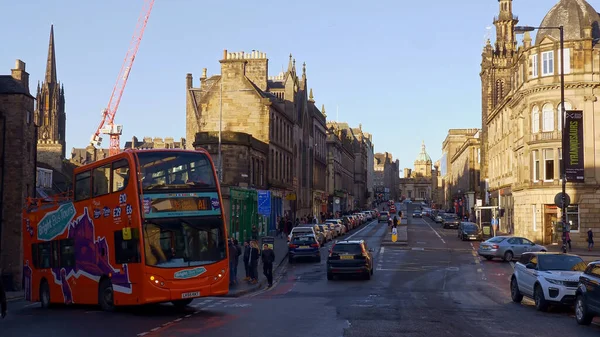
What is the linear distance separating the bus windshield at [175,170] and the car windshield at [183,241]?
870 millimetres

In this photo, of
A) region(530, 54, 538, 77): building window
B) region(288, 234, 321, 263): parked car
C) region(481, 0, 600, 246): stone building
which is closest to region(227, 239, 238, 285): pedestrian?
region(288, 234, 321, 263): parked car

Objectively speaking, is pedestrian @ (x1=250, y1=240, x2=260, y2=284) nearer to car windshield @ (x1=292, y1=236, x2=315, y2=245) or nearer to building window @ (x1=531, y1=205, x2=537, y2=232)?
car windshield @ (x1=292, y1=236, x2=315, y2=245)

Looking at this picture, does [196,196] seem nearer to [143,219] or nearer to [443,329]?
[143,219]

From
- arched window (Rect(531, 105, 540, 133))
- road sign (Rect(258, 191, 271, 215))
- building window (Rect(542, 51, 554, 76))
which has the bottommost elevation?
road sign (Rect(258, 191, 271, 215))

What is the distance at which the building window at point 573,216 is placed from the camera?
165 feet

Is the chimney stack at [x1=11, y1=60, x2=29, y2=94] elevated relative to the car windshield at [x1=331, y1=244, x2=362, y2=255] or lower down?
elevated

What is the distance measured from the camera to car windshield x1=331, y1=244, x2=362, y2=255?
2836 centimetres

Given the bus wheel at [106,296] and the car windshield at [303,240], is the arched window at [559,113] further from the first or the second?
the bus wheel at [106,296]

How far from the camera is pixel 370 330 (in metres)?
14.7

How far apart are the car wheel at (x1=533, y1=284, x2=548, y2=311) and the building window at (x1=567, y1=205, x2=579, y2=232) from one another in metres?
33.6

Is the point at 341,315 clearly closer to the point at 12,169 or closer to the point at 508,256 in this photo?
the point at 508,256

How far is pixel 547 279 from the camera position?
61.4ft

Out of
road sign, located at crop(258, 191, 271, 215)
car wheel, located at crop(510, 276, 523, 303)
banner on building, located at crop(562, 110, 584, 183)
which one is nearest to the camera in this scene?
car wheel, located at crop(510, 276, 523, 303)

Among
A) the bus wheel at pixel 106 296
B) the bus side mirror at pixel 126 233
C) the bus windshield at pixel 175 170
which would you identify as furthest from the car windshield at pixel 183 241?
the bus wheel at pixel 106 296
